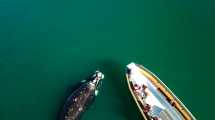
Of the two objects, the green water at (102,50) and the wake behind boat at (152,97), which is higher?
the green water at (102,50)

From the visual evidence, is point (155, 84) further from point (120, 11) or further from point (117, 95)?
point (120, 11)

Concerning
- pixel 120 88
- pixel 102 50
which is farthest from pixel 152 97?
pixel 102 50

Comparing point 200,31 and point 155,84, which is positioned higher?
point 200,31

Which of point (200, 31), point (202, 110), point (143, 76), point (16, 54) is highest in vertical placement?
point (16, 54)

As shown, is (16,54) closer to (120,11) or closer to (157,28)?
(120,11)

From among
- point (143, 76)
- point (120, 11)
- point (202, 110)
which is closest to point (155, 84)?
point (143, 76)
